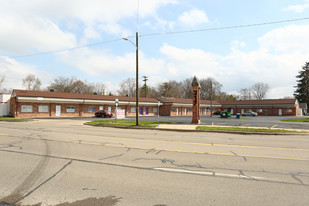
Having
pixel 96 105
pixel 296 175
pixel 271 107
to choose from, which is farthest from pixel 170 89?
pixel 296 175

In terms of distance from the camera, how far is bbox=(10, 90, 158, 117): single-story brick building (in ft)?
109

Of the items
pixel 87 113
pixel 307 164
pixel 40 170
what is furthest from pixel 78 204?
pixel 87 113

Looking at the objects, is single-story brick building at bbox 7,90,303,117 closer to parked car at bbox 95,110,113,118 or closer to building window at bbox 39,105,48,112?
building window at bbox 39,105,48,112

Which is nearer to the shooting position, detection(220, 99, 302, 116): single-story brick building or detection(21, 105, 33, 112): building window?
detection(21, 105, 33, 112): building window

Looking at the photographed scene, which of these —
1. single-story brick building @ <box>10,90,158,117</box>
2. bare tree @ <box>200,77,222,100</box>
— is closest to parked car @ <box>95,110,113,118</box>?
single-story brick building @ <box>10,90,158,117</box>

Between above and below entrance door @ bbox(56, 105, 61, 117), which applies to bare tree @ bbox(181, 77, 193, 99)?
above

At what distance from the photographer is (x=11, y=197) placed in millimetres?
3766

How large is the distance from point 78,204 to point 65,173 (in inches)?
72.8

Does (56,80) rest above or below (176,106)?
above

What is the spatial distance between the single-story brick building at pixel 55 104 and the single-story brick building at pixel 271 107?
35638 millimetres

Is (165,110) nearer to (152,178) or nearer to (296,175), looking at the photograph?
(296,175)

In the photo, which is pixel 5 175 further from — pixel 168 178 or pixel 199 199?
pixel 199 199

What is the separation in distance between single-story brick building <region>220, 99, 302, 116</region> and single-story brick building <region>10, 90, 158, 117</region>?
117 feet

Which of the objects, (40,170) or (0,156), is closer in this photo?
(40,170)
